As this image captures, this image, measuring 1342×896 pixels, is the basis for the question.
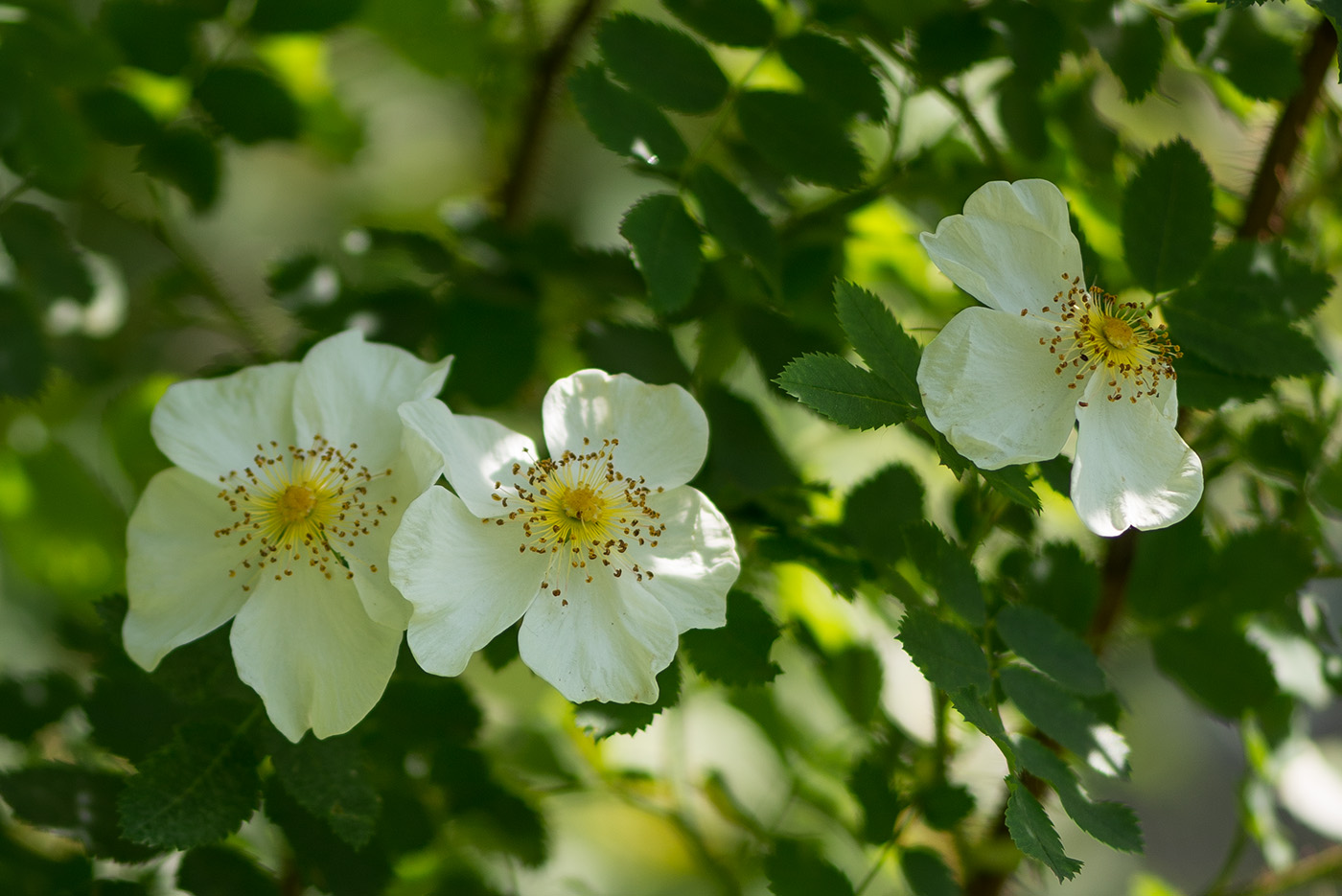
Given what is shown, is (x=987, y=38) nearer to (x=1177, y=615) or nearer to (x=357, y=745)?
(x=1177, y=615)

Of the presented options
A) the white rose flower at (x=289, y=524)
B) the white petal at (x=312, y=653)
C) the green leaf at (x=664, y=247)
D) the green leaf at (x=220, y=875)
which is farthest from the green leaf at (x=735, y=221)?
the green leaf at (x=220, y=875)

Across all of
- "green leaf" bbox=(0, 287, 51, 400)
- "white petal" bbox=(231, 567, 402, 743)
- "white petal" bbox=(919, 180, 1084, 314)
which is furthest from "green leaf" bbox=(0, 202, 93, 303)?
"white petal" bbox=(919, 180, 1084, 314)

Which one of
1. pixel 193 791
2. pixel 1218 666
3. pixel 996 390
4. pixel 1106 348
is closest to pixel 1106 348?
pixel 1106 348

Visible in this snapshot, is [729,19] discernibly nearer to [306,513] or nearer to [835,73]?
[835,73]

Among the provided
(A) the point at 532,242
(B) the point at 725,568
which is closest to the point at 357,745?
(B) the point at 725,568

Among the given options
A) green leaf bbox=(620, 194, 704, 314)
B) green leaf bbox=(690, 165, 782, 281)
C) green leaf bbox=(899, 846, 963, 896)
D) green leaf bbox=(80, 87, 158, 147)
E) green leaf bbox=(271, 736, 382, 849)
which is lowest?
green leaf bbox=(899, 846, 963, 896)

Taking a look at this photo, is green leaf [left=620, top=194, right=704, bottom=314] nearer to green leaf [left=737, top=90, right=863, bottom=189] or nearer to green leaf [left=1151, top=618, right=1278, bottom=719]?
green leaf [left=737, top=90, right=863, bottom=189]
